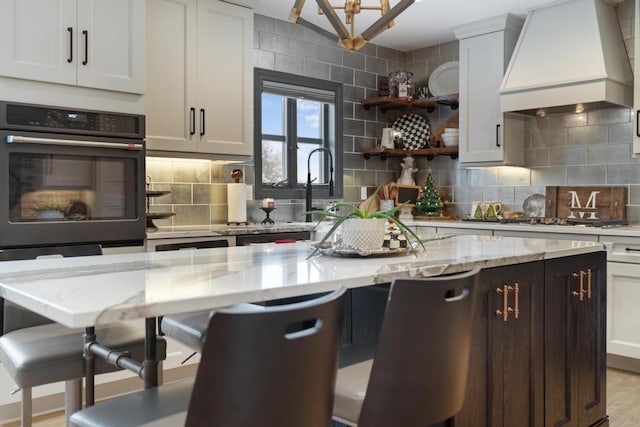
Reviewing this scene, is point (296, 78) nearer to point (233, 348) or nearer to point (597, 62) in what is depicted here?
point (597, 62)

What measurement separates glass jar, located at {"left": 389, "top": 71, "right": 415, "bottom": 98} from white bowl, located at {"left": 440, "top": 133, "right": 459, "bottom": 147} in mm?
499

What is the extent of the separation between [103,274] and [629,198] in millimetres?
3789

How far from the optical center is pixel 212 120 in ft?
12.6

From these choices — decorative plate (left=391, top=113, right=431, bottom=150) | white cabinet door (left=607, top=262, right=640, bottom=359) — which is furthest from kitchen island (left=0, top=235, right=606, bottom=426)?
decorative plate (left=391, top=113, right=431, bottom=150)

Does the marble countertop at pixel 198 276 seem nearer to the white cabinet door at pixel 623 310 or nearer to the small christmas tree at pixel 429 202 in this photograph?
the white cabinet door at pixel 623 310

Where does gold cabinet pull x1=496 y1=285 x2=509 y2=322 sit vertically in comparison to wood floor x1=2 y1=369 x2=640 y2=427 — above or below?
above

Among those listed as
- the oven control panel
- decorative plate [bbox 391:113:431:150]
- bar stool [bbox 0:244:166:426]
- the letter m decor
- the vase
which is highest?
decorative plate [bbox 391:113:431:150]

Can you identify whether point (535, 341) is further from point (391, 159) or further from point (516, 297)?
point (391, 159)

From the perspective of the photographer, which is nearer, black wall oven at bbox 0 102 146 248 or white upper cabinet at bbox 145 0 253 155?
black wall oven at bbox 0 102 146 248

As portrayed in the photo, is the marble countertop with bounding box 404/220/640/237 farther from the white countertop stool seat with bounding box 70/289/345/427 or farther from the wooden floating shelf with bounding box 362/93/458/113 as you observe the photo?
the white countertop stool seat with bounding box 70/289/345/427

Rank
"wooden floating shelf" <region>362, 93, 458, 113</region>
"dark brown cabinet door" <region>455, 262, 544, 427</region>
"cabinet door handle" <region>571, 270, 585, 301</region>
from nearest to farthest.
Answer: "dark brown cabinet door" <region>455, 262, 544, 427</region> < "cabinet door handle" <region>571, 270, 585, 301</region> < "wooden floating shelf" <region>362, 93, 458, 113</region>

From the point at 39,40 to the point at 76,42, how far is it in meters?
0.18

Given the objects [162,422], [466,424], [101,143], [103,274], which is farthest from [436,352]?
[101,143]

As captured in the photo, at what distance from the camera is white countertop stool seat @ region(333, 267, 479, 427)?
4.55ft
